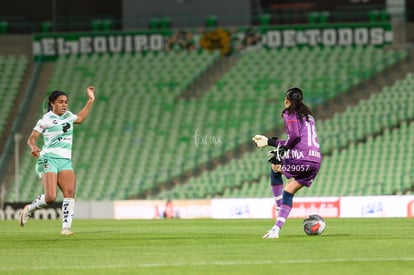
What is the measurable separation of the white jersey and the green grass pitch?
137 centimetres

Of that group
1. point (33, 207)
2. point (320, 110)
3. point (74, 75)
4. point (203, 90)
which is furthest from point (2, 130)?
point (33, 207)

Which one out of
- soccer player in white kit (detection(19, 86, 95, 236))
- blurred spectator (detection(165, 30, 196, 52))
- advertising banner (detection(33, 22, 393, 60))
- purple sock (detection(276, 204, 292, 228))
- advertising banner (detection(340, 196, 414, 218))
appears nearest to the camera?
purple sock (detection(276, 204, 292, 228))

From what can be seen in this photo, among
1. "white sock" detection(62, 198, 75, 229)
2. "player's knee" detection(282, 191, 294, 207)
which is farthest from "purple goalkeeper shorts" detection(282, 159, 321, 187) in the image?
"white sock" detection(62, 198, 75, 229)

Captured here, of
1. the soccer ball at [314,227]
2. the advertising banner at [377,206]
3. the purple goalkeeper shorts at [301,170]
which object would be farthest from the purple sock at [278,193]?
the advertising banner at [377,206]

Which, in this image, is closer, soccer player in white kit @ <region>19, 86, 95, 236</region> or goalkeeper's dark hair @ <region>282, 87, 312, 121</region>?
goalkeeper's dark hair @ <region>282, 87, 312, 121</region>

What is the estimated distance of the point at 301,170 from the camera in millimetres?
15703

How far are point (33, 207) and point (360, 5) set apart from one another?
25954mm

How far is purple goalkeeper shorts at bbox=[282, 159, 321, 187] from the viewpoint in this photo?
A: 51.5ft

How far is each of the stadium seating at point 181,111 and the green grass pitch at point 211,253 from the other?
16.9 metres

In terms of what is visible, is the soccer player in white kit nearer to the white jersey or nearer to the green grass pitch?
the white jersey

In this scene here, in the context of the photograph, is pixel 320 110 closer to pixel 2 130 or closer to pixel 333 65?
pixel 333 65

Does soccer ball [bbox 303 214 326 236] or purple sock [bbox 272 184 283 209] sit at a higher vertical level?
purple sock [bbox 272 184 283 209]

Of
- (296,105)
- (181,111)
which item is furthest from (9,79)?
(296,105)

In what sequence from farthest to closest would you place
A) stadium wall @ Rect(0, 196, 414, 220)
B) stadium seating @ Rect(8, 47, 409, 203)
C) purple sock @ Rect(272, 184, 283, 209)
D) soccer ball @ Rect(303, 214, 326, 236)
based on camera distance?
stadium seating @ Rect(8, 47, 409, 203) < stadium wall @ Rect(0, 196, 414, 220) < purple sock @ Rect(272, 184, 283, 209) < soccer ball @ Rect(303, 214, 326, 236)
